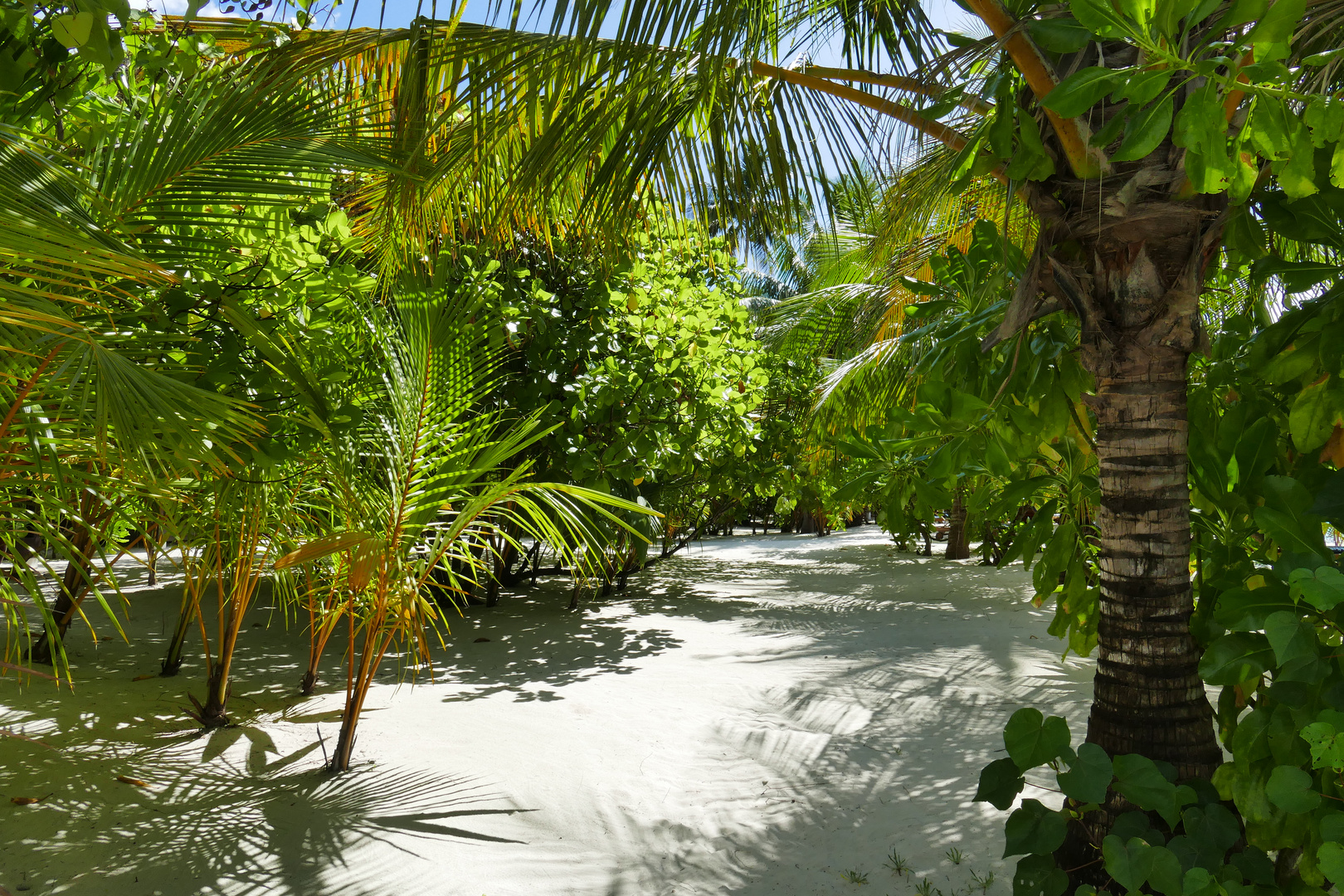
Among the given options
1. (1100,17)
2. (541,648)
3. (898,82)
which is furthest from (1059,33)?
(541,648)

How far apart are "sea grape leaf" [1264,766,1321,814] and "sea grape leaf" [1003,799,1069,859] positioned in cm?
43

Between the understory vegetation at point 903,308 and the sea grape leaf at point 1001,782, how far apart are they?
0.01 m

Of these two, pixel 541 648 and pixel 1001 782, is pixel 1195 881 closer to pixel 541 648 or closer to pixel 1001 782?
pixel 1001 782

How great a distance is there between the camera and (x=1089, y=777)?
176cm

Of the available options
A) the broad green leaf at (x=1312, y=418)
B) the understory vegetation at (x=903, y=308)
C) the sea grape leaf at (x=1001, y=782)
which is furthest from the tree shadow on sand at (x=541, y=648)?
the broad green leaf at (x=1312, y=418)

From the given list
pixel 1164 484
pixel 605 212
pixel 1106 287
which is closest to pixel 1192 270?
pixel 1106 287

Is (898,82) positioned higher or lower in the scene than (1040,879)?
higher

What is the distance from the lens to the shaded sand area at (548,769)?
2.64 meters

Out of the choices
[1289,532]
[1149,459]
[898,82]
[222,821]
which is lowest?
[222,821]

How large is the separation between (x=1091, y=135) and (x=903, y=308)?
81cm

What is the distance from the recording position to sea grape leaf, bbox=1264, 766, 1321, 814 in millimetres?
1481

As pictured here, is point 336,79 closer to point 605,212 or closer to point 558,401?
point 605,212

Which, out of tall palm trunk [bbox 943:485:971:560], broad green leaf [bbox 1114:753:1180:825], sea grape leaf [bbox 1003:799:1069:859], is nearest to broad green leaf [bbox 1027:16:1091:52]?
broad green leaf [bbox 1114:753:1180:825]

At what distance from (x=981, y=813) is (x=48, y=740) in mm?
3846
